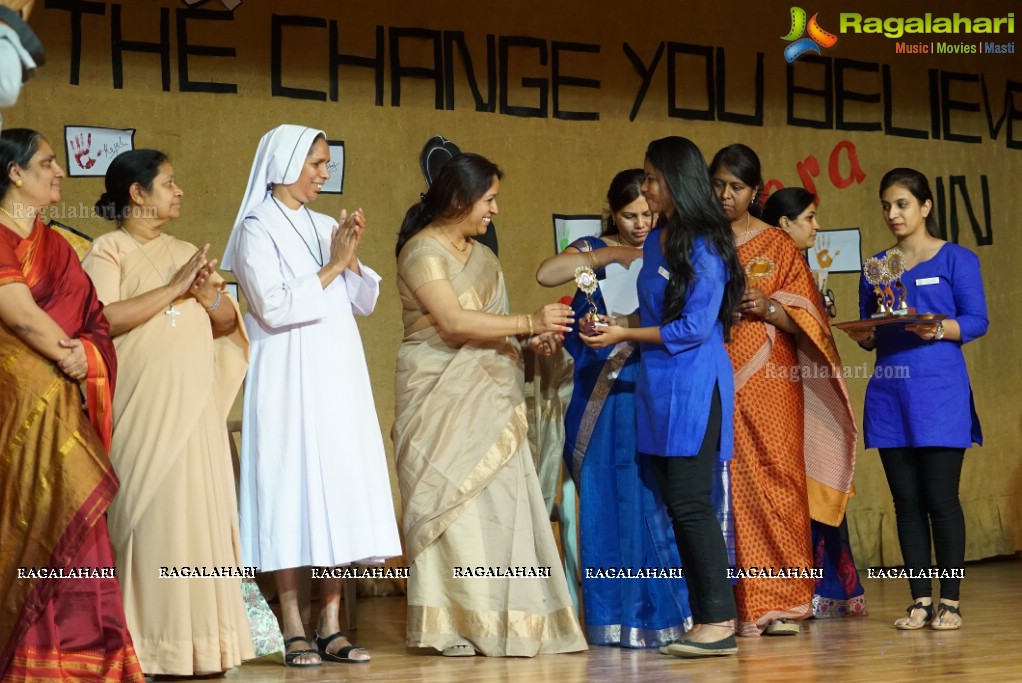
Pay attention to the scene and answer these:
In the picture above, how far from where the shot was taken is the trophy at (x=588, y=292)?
402 centimetres

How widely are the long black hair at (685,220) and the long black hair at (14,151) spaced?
179 cm

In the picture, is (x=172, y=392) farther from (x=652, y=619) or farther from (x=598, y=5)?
(x=598, y=5)

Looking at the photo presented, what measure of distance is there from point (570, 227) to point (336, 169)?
4.00 feet

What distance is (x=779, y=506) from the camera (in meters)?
4.47

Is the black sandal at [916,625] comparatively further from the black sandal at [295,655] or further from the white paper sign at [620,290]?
the black sandal at [295,655]

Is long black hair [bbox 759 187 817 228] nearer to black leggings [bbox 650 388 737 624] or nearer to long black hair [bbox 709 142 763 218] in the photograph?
long black hair [bbox 709 142 763 218]

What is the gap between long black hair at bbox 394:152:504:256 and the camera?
4188 mm

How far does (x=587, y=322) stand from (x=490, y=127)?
8.13 feet

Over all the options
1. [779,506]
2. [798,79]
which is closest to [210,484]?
[779,506]

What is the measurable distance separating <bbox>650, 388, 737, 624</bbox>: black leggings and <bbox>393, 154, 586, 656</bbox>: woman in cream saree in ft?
1.45

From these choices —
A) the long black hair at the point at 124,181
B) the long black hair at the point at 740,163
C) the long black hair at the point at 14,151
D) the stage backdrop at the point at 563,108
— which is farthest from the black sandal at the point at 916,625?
the long black hair at the point at 14,151

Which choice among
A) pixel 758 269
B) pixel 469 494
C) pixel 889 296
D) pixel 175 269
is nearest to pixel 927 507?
pixel 889 296

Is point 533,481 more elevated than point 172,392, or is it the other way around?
point 172,392

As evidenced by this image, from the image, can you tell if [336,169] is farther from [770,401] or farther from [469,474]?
[770,401]
